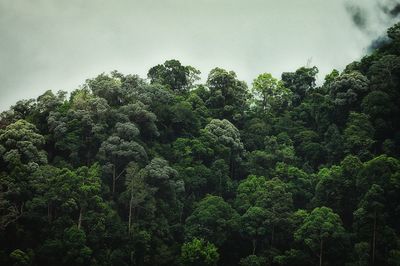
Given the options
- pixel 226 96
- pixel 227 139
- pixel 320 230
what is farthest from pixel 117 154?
pixel 226 96

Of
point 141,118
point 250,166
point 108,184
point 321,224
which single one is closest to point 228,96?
point 250,166

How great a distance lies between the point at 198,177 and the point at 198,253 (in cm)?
893

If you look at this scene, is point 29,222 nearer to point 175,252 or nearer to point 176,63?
point 175,252

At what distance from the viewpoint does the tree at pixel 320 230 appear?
127 ft

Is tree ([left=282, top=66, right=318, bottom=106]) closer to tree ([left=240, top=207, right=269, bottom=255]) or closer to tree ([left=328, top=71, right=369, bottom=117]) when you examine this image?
tree ([left=328, top=71, right=369, bottom=117])

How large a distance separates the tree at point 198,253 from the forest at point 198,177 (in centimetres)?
9

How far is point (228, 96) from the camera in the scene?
200 feet

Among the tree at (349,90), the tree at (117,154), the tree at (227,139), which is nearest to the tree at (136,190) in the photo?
the tree at (117,154)

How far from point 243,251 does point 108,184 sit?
40.0ft

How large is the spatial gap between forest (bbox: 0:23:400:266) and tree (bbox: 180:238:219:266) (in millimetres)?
87

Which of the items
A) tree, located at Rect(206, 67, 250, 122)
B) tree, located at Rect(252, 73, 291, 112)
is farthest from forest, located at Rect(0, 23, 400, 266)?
tree, located at Rect(252, 73, 291, 112)

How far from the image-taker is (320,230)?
39.3m

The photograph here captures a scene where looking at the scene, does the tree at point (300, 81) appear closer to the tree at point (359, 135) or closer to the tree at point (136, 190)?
the tree at point (359, 135)

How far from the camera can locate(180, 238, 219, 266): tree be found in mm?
40781
